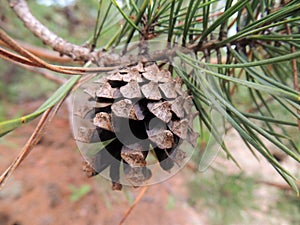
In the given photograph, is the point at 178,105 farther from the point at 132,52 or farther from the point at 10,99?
the point at 10,99

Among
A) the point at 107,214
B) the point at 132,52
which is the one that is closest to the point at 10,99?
the point at 107,214

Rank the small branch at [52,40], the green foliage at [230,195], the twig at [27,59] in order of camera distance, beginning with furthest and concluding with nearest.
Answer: the green foliage at [230,195]
the small branch at [52,40]
the twig at [27,59]

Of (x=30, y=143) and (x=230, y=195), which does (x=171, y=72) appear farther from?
(x=230, y=195)

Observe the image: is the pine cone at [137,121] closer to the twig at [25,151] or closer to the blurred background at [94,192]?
the twig at [25,151]

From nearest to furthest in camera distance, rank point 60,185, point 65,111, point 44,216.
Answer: point 44,216, point 60,185, point 65,111

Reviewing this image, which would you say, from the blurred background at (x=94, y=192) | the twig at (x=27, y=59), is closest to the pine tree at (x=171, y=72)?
the twig at (x=27, y=59)

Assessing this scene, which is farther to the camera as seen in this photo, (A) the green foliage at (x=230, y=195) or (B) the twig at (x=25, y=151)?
(A) the green foliage at (x=230, y=195)
